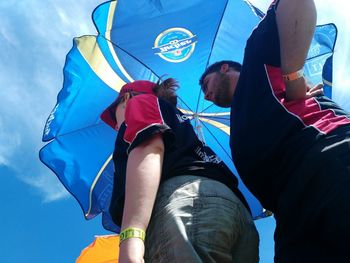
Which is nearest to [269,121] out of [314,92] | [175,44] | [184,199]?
[314,92]

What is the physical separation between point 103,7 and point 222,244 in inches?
137

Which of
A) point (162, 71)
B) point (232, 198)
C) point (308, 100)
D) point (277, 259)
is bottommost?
point (277, 259)

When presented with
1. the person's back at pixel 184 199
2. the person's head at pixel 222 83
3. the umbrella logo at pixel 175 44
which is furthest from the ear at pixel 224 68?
the umbrella logo at pixel 175 44

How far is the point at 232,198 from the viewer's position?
215 cm

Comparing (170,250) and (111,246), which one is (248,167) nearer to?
(170,250)

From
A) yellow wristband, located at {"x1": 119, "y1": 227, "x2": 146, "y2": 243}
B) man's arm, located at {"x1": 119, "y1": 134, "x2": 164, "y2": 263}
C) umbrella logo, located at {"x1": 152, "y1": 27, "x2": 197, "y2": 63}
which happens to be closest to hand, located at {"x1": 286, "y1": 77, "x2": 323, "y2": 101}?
man's arm, located at {"x1": 119, "y1": 134, "x2": 164, "y2": 263}

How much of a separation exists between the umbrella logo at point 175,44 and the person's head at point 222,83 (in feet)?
7.16

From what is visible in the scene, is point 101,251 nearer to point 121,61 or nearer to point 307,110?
point 121,61

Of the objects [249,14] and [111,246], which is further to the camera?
[111,246]

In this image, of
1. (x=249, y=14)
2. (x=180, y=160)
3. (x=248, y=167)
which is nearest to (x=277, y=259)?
(x=248, y=167)

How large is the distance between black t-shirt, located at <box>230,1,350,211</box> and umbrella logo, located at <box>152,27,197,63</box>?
2865mm

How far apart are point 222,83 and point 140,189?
43.1 inches

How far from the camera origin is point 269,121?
2.04 m

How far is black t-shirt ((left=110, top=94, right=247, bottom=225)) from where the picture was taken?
7.41 ft
